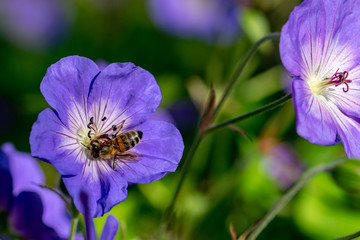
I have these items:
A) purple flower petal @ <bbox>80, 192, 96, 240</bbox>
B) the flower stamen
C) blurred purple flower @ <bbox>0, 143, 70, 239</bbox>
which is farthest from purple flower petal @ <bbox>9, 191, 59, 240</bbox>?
the flower stamen

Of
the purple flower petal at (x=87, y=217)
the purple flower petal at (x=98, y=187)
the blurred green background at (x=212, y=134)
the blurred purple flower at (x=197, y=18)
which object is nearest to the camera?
the purple flower petal at (x=87, y=217)

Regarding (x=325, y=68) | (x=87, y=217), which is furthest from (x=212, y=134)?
(x=87, y=217)

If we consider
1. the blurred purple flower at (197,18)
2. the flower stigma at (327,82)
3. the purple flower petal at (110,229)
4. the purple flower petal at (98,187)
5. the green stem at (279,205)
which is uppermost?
the flower stigma at (327,82)

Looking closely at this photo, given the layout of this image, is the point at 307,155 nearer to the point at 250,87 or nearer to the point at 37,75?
the point at 250,87

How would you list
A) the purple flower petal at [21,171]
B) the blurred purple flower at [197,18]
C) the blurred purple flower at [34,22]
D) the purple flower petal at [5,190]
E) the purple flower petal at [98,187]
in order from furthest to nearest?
the blurred purple flower at [34,22], the blurred purple flower at [197,18], the purple flower petal at [21,171], the purple flower petal at [5,190], the purple flower petal at [98,187]

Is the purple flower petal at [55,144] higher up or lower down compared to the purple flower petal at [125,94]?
lower down

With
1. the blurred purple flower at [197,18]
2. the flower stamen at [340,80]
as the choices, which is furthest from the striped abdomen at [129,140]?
the blurred purple flower at [197,18]

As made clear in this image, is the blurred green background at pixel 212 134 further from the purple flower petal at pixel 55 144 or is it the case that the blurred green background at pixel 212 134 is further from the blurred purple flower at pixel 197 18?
the purple flower petal at pixel 55 144

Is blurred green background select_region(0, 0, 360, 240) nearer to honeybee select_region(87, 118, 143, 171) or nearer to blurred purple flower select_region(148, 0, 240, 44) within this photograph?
blurred purple flower select_region(148, 0, 240, 44)
